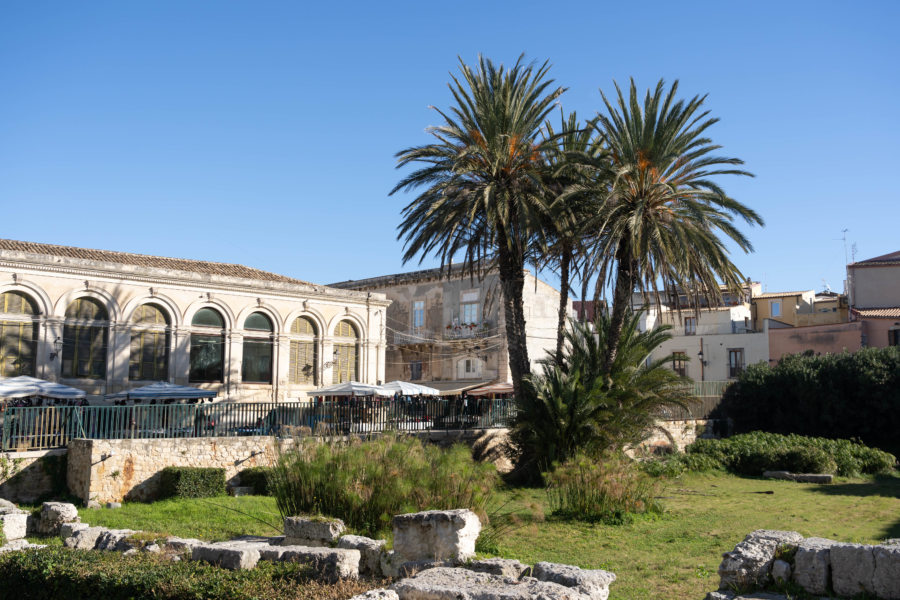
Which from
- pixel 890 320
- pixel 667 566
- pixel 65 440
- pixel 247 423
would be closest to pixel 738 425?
pixel 890 320

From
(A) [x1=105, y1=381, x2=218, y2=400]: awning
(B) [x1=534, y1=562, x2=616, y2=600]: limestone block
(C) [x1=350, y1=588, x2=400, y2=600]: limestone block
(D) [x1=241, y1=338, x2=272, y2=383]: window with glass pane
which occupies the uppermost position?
(D) [x1=241, y1=338, x2=272, y2=383]: window with glass pane

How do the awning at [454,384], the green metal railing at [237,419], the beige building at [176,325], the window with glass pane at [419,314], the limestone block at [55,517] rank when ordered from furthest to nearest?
1. the window with glass pane at [419,314]
2. the awning at [454,384]
3. the beige building at [176,325]
4. the green metal railing at [237,419]
5. the limestone block at [55,517]

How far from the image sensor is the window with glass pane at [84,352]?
93.0 feet

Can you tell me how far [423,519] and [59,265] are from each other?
23503 mm

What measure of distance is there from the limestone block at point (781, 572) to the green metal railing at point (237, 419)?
10107 millimetres

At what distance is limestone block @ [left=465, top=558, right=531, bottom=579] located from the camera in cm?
835

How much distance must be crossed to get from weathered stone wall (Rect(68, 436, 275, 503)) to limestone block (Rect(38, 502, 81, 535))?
82.2 inches

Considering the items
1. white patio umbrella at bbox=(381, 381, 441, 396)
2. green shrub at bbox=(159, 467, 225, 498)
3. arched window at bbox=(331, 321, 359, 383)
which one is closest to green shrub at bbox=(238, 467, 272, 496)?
green shrub at bbox=(159, 467, 225, 498)

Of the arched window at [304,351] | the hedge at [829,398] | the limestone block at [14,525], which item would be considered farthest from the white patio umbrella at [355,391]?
the hedge at [829,398]

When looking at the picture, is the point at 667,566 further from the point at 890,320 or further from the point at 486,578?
the point at 890,320

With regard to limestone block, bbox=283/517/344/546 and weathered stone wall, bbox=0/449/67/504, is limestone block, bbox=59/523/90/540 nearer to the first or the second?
weathered stone wall, bbox=0/449/67/504

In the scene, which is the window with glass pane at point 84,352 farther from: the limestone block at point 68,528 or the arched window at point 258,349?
the limestone block at point 68,528

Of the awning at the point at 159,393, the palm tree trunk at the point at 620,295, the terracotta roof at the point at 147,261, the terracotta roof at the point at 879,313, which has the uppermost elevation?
the terracotta roof at the point at 147,261

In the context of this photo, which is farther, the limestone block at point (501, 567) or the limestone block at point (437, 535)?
the limestone block at point (437, 535)
